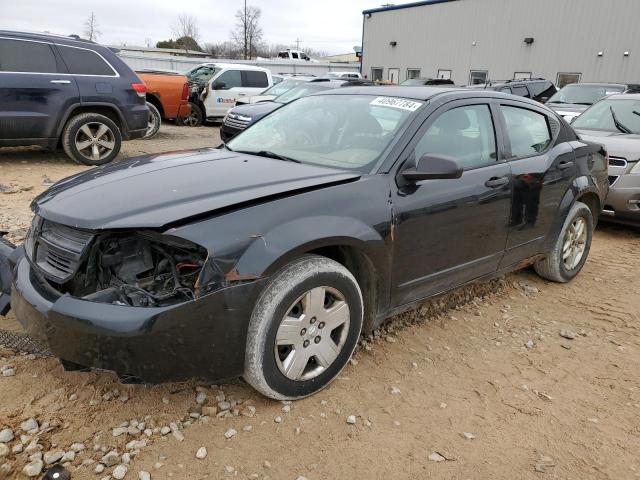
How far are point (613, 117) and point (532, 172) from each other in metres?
4.33

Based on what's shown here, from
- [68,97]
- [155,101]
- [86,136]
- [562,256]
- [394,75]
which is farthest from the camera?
[394,75]

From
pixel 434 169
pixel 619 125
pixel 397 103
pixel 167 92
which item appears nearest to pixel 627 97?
pixel 619 125

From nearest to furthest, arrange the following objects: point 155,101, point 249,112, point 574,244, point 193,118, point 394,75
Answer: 1. point 574,244
2. point 249,112
3. point 155,101
4. point 193,118
5. point 394,75

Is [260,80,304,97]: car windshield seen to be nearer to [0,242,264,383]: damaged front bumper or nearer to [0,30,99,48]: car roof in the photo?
[0,30,99,48]: car roof

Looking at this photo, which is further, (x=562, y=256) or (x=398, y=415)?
(x=562, y=256)

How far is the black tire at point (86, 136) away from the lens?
8.02 m

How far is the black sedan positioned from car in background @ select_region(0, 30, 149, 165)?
207 inches

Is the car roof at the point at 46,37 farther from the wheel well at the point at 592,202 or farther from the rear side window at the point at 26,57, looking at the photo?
the wheel well at the point at 592,202

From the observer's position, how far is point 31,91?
754 centimetres

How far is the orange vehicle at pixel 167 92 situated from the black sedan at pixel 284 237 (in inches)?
383

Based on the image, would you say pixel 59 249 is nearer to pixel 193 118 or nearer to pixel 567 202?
pixel 567 202

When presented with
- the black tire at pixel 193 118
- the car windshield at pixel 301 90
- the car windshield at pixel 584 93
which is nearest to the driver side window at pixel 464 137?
the car windshield at pixel 301 90

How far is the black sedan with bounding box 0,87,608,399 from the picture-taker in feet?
7.54

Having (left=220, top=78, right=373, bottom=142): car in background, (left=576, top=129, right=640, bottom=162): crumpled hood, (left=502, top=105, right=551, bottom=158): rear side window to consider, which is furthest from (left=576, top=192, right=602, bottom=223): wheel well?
(left=220, top=78, right=373, bottom=142): car in background
